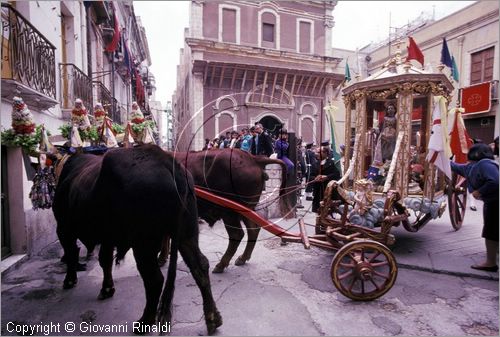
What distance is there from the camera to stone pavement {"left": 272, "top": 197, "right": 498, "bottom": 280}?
4449 mm

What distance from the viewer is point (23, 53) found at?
198 inches

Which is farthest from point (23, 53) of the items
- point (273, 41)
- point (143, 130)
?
point (273, 41)

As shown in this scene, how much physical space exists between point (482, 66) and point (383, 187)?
1580 centimetres

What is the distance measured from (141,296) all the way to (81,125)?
311 centimetres

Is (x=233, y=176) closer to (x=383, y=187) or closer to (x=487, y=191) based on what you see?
(x=383, y=187)

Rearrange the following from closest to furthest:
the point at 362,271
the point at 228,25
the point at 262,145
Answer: the point at 362,271 → the point at 262,145 → the point at 228,25

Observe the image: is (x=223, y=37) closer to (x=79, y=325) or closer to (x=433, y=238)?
(x=433, y=238)

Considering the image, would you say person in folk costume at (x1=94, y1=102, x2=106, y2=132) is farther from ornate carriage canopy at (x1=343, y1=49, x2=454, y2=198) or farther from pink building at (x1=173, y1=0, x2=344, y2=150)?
pink building at (x1=173, y1=0, x2=344, y2=150)

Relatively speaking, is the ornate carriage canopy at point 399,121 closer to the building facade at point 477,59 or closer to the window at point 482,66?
the building facade at point 477,59

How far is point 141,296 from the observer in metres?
3.68

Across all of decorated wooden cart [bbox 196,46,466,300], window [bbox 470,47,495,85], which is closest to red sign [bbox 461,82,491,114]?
window [bbox 470,47,495,85]

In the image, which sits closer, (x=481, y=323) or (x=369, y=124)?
(x=481, y=323)

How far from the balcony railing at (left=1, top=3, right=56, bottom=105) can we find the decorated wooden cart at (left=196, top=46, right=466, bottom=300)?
3.90m

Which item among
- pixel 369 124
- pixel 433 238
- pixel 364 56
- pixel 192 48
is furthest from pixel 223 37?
pixel 433 238
